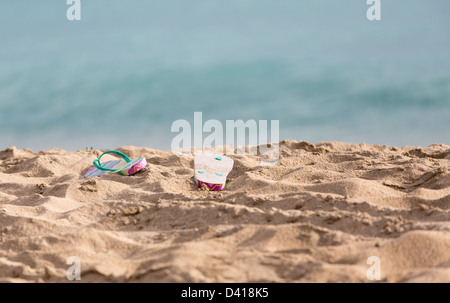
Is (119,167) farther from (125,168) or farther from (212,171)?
(212,171)

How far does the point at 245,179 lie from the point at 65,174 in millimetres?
1815

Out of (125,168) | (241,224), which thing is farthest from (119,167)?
(241,224)

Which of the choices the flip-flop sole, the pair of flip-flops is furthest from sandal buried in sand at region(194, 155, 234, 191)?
the flip-flop sole

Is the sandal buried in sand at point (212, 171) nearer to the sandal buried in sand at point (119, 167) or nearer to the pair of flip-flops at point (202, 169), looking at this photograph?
the pair of flip-flops at point (202, 169)

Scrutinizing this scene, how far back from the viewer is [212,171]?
4312mm

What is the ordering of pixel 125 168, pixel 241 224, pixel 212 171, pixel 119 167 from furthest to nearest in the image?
pixel 119 167, pixel 125 168, pixel 212 171, pixel 241 224

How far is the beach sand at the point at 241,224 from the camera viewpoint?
2.53 meters

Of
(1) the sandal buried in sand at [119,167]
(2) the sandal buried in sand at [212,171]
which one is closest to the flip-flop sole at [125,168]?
(1) the sandal buried in sand at [119,167]

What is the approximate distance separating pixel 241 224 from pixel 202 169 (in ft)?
4.39

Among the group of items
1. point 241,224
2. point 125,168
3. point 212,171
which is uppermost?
point 125,168

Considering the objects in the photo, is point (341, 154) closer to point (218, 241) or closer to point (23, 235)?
point (218, 241)

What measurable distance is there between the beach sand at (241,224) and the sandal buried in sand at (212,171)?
0.09 metres

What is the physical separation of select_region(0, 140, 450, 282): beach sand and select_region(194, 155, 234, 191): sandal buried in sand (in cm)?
9

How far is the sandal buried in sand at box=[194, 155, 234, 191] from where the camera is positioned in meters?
4.10
